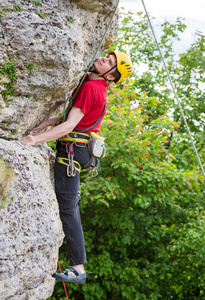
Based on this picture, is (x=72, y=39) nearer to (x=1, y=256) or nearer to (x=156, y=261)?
(x=1, y=256)

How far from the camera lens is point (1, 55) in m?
2.81

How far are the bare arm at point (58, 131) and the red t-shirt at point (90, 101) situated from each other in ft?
0.24

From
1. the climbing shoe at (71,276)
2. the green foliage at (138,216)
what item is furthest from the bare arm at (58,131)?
the green foliage at (138,216)

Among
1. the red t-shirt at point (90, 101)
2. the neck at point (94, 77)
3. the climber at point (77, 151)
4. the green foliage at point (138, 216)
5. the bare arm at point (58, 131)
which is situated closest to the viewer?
the bare arm at point (58, 131)

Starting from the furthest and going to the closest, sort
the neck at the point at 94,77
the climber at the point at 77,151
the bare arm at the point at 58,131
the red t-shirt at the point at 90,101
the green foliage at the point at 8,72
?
the neck at the point at 94,77
the climber at the point at 77,151
the red t-shirt at the point at 90,101
the bare arm at the point at 58,131
the green foliage at the point at 8,72

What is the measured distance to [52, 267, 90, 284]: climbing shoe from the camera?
324 cm

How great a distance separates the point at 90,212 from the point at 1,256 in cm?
555

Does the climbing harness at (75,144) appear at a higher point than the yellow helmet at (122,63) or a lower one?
lower

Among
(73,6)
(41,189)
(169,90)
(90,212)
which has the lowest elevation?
(90,212)

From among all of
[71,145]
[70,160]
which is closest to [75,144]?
[71,145]

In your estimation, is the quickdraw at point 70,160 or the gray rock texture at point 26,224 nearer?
the gray rock texture at point 26,224

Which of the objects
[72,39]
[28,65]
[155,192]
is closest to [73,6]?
[72,39]

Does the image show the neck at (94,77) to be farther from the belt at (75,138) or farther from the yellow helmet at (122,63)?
the belt at (75,138)

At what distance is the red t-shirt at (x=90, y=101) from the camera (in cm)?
336
